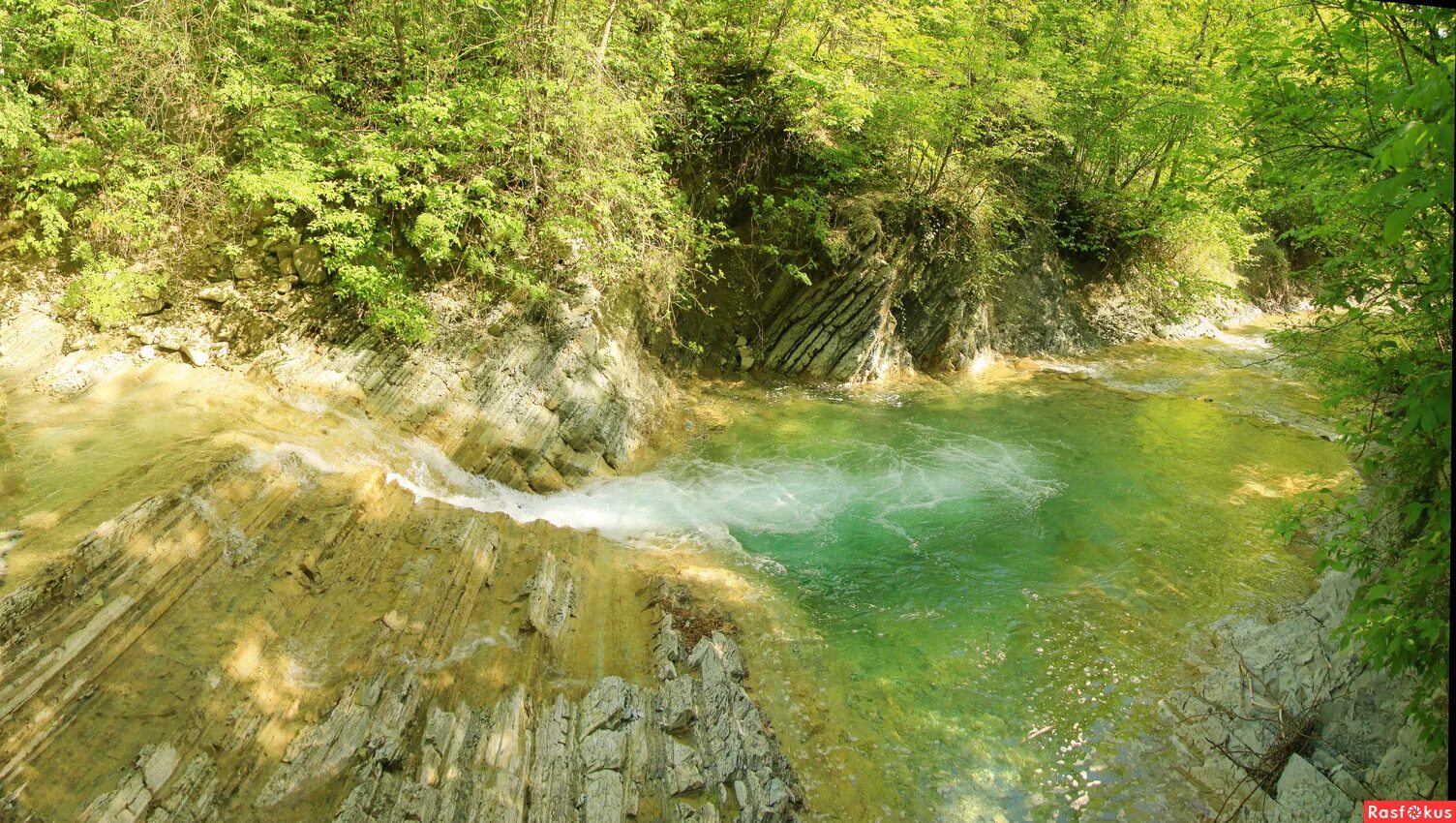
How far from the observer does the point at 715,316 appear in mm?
13328

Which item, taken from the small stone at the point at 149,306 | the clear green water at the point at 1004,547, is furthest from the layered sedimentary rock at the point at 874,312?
the small stone at the point at 149,306

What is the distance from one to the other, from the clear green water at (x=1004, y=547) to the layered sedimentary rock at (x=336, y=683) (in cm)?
158

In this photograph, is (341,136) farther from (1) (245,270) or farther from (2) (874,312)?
(2) (874,312)

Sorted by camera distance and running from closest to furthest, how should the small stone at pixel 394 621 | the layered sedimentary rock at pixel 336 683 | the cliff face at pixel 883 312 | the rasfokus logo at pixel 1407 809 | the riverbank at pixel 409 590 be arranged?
1. the rasfokus logo at pixel 1407 809
2. the layered sedimentary rock at pixel 336 683
3. the riverbank at pixel 409 590
4. the small stone at pixel 394 621
5. the cliff face at pixel 883 312

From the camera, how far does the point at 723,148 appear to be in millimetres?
12828

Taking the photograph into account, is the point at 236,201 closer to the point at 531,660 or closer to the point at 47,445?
the point at 47,445

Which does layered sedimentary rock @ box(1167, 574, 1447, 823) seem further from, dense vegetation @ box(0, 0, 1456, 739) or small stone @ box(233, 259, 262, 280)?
small stone @ box(233, 259, 262, 280)

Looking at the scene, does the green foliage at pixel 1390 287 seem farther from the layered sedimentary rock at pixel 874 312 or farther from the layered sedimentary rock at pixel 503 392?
the layered sedimentary rock at pixel 874 312

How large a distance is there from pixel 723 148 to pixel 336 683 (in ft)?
36.2

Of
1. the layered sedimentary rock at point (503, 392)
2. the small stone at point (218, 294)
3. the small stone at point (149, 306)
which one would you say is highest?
the small stone at point (218, 294)

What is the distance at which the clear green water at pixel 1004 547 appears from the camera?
5254 millimetres

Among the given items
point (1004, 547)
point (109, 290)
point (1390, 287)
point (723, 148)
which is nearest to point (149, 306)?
point (109, 290)

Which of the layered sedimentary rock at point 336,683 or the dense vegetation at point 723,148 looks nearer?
the layered sedimentary rock at point 336,683

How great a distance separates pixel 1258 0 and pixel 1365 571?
52.9ft
